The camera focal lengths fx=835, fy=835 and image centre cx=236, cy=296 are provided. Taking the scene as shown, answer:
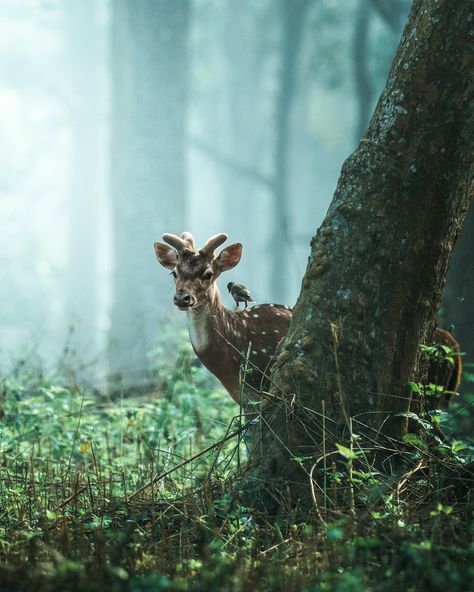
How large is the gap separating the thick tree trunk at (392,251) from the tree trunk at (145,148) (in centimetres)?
954

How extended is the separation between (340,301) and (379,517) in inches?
49.6

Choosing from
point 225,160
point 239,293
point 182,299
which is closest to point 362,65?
point 225,160

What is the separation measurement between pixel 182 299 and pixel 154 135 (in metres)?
9.89

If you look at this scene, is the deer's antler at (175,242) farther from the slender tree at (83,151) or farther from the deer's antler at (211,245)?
the slender tree at (83,151)

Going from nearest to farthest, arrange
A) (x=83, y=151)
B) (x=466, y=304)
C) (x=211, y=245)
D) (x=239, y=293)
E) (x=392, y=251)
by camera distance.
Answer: (x=392, y=251), (x=211, y=245), (x=239, y=293), (x=466, y=304), (x=83, y=151)

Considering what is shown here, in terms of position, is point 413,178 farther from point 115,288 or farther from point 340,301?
point 115,288

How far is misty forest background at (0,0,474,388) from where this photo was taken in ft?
49.7

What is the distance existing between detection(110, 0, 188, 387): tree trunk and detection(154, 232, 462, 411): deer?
25.6ft

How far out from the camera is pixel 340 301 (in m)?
A: 4.48

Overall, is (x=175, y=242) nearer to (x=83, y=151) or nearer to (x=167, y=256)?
(x=167, y=256)

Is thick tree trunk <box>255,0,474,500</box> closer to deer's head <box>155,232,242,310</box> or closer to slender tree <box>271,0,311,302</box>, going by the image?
deer's head <box>155,232,242,310</box>

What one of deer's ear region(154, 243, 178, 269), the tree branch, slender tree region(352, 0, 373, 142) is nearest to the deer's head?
deer's ear region(154, 243, 178, 269)

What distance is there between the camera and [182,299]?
5.63 metres

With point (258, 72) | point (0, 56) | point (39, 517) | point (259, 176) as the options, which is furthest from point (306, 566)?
point (258, 72)
